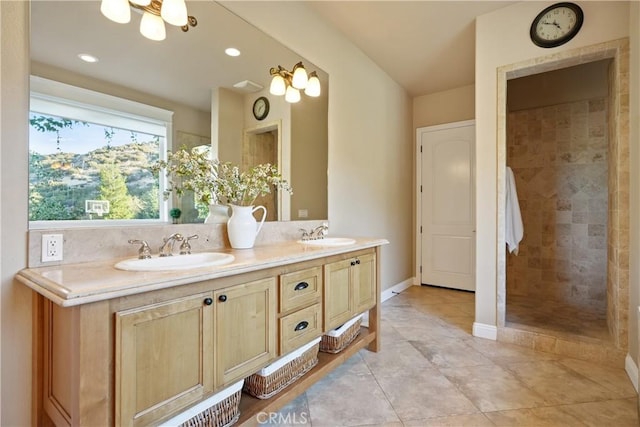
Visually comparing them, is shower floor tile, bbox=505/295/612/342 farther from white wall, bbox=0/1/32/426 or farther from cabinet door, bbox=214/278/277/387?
white wall, bbox=0/1/32/426

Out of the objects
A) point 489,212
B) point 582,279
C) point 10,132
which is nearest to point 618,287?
point 489,212

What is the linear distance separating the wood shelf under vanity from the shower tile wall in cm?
291

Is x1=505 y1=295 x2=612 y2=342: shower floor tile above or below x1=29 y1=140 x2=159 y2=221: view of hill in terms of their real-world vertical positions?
below

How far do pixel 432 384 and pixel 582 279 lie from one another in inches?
115

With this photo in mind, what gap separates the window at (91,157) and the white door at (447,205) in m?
3.67

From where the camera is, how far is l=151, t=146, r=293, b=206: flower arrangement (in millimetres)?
1772

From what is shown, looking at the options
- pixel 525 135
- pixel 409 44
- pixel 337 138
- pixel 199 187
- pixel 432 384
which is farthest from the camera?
pixel 525 135

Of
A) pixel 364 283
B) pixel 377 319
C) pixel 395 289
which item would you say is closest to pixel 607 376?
pixel 377 319

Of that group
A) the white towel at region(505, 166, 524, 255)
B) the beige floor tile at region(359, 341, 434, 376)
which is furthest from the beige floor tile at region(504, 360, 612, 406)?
the white towel at region(505, 166, 524, 255)

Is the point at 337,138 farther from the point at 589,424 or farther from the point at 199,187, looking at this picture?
the point at 589,424

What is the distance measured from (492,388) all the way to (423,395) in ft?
1.51

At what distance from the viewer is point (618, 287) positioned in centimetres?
225

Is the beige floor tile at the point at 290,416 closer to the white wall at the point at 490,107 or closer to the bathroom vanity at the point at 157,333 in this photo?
the bathroom vanity at the point at 157,333

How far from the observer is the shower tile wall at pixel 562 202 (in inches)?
144
